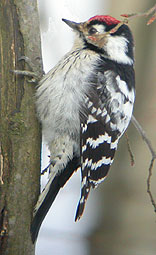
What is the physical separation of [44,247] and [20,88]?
1.97 metres

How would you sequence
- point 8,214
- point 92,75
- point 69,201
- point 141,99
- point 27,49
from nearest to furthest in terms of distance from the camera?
point 8,214 → point 27,49 → point 92,75 → point 141,99 → point 69,201

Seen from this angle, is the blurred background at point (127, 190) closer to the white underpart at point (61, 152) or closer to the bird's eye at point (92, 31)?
the bird's eye at point (92, 31)

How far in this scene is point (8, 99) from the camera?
235 centimetres

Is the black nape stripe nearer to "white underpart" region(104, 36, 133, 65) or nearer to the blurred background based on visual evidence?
"white underpart" region(104, 36, 133, 65)

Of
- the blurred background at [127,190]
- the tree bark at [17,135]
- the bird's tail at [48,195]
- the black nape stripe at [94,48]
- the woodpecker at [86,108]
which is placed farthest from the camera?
the blurred background at [127,190]

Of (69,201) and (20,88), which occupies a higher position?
(20,88)

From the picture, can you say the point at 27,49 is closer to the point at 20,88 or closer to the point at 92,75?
the point at 20,88

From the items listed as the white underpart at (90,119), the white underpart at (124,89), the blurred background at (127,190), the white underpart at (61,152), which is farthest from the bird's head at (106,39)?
the blurred background at (127,190)

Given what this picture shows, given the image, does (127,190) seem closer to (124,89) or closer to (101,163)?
(101,163)

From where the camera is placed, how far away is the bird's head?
282 centimetres

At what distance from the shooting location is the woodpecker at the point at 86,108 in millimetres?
2625

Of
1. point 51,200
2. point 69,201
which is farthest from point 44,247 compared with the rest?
point 51,200

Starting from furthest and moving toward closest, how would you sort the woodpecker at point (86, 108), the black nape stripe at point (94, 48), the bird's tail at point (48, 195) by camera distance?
the black nape stripe at point (94, 48) → the woodpecker at point (86, 108) → the bird's tail at point (48, 195)

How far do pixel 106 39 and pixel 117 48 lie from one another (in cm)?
9
